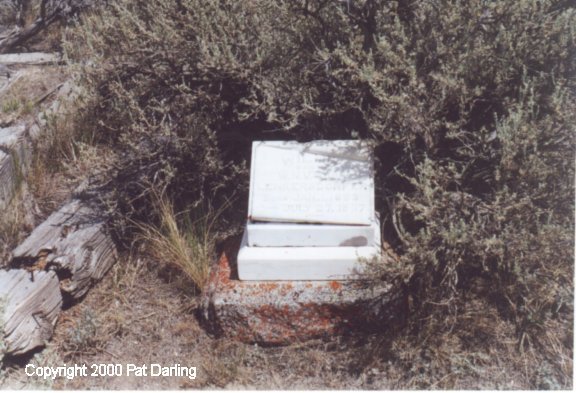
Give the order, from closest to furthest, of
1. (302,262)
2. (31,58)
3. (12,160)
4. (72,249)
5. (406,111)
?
(302,262), (406,111), (72,249), (12,160), (31,58)

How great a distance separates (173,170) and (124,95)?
2.03 feet

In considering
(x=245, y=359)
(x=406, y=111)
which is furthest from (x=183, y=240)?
(x=406, y=111)

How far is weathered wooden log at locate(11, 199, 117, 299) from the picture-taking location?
139 inches

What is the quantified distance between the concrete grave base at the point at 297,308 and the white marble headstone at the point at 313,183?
1.15ft

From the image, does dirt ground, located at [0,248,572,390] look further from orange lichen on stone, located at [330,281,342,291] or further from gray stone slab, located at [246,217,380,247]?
gray stone slab, located at [246,217,380,247]

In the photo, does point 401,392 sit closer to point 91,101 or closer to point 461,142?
point 461,142

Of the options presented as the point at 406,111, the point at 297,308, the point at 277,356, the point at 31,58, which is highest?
the point at 31,58

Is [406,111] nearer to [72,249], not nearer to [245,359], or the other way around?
[245,359]

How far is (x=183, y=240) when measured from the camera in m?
3.68

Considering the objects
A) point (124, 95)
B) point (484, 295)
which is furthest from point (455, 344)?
point (124, 95)

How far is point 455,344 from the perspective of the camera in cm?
317

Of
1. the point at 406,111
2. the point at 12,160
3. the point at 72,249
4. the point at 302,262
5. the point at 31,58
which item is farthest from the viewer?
the point at 31,58

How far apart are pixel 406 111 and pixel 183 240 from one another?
147 centimetres

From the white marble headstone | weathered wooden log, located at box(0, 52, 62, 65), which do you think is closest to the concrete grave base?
the white marble headstone
